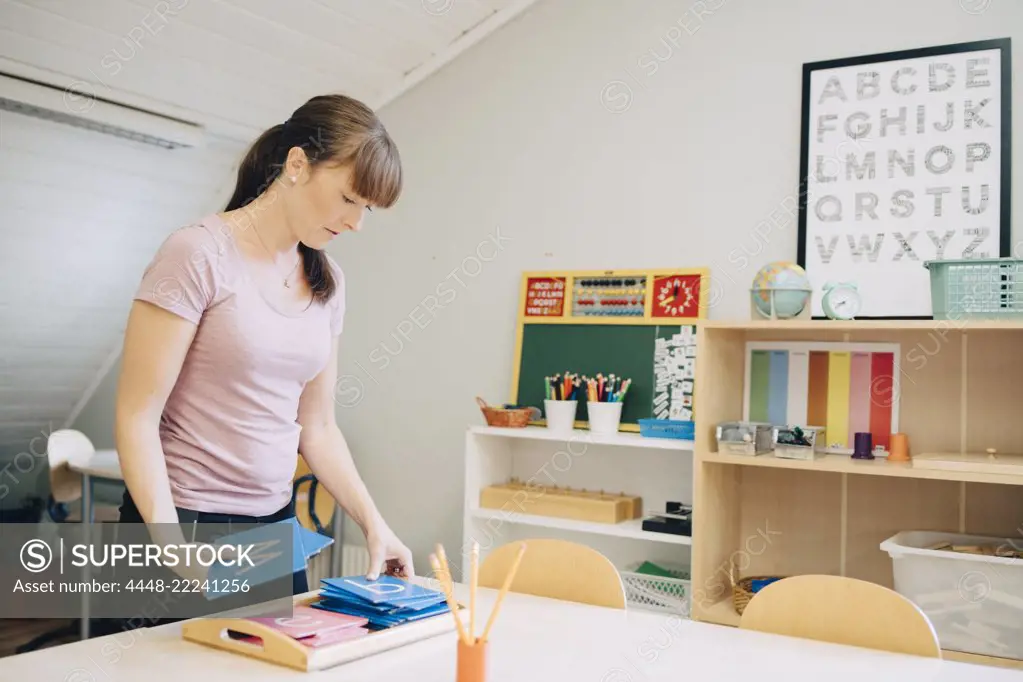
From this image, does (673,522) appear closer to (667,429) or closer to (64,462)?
(667,429)

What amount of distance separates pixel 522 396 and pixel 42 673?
1.97m

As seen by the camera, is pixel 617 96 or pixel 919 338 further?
pixel 617 96

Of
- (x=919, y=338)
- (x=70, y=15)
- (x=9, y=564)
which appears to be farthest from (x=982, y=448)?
(x=9, y=564)

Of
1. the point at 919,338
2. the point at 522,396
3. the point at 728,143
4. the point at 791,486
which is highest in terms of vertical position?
the point at 728,143

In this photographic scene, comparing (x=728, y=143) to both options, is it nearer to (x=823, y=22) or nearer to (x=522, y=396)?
(x=823, y=22)

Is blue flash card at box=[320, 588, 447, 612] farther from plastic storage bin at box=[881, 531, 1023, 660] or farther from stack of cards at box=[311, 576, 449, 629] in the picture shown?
plastic storage bin at box=[881, 531, 1023, 660]

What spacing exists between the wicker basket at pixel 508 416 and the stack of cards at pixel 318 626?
1.43 m

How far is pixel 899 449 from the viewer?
7.79 feet

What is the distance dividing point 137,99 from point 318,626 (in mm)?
2296

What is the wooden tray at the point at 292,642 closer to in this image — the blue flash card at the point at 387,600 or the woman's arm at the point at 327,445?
the blue flash card at the point at 387,600

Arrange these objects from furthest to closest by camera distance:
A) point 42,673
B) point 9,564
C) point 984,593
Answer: point 9,564 < point 984,593 < point 42,673

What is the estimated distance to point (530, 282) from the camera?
10.2 ft

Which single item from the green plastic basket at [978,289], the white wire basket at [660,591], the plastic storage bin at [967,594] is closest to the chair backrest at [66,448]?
the white wire basket at [660,591]

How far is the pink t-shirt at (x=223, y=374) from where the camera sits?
1423mm
